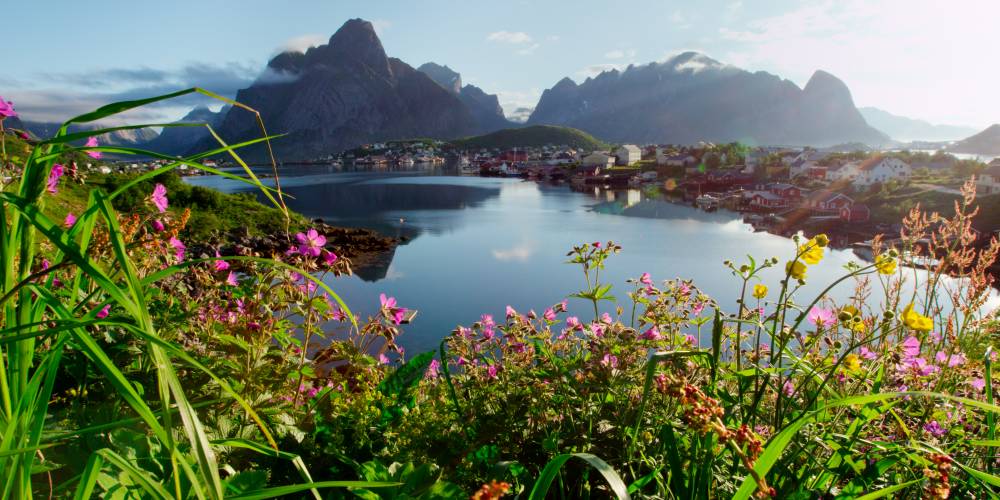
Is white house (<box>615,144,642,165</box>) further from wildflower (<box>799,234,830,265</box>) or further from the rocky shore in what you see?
wildflower (<box>799,234,830,265</box>)

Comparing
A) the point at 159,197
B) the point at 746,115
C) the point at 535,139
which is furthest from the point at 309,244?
the point at 746,115

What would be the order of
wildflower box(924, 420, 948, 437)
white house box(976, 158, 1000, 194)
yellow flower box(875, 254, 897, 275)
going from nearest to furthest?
yellow flower box(875, 254, 897, 275) → wildflower box(924, 420, 948, 437) → white house box(976, 158, 1000, 194)

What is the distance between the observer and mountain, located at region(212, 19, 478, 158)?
162375 mm

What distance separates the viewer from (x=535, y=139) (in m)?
123

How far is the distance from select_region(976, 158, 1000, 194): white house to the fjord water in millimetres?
13868

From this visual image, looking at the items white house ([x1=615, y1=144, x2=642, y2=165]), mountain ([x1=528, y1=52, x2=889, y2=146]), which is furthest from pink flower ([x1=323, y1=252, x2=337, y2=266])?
mountain ([x1=528, y1=52, x2=889, y2=146])

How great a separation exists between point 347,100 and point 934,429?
601 feet

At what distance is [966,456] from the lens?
Result: 1.15 meters

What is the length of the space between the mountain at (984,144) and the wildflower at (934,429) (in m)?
153

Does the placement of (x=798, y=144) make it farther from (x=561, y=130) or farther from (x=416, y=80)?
(x=416, y=80)

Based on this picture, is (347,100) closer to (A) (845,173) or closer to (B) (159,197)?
(A) (845,173)

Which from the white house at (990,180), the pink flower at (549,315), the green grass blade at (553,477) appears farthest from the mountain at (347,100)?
the green grass blade at (553,477)

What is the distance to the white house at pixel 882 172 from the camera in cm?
3706

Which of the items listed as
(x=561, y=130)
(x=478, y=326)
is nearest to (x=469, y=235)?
(x=478, y=326)
